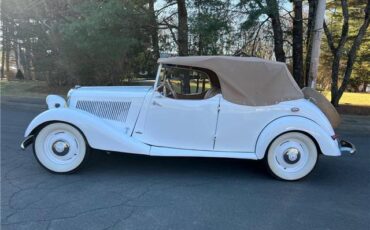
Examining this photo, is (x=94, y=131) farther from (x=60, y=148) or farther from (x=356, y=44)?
(x=356, y=44)

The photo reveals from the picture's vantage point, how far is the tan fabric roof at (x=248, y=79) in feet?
17.9

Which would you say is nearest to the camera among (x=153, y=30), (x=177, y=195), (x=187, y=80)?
(x=177, y=195)

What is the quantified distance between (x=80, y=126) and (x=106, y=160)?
0.96 m

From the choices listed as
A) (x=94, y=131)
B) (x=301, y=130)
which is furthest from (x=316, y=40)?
(x=94, y=131)

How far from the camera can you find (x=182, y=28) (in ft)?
43.5

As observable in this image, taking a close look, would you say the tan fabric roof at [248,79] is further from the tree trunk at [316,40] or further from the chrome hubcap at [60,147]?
the tree trunk at [316,40]

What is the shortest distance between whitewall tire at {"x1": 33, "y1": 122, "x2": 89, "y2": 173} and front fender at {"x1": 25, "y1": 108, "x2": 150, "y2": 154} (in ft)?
0.31

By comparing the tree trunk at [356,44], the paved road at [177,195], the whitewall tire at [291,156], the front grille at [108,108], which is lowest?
the paved road at [177,195]

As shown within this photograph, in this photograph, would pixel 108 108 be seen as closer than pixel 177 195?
No

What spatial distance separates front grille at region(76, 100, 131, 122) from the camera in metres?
5.56

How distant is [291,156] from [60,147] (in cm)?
302

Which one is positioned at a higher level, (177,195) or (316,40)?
(316,40)

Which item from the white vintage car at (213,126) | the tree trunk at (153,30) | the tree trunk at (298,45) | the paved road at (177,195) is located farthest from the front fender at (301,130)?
the tree trunk at (153,30)

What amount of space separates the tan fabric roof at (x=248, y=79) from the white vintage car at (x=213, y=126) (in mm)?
13
